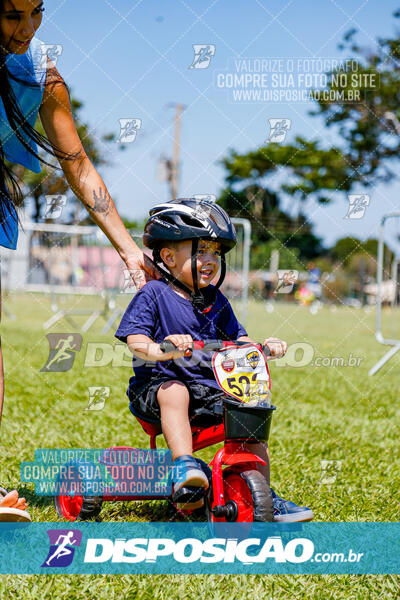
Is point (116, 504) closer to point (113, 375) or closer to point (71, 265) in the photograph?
point (113, 375)

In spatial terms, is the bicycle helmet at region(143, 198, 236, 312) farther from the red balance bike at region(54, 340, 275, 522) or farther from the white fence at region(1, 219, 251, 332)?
the white fence at region(1, 219, 251, 332)

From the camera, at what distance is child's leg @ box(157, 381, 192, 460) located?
2385 millimetres

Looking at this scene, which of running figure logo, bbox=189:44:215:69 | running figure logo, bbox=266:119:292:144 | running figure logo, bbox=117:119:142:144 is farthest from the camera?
running figure logo, bbox=266:119:292:144

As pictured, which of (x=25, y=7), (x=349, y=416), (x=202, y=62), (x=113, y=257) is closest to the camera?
(x=25, y=7)

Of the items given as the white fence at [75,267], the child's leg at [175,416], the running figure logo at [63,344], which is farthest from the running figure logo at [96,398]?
the white fence at [75,267]

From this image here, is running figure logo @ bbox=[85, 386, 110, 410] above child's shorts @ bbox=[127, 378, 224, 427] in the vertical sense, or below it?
below

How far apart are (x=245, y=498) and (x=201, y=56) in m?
2.56

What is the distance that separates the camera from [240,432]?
228 cm

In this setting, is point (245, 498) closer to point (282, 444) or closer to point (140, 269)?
point (140, 269)

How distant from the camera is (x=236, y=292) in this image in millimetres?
17828

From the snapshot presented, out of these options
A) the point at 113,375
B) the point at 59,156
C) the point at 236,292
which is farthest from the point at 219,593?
the point at 236,292

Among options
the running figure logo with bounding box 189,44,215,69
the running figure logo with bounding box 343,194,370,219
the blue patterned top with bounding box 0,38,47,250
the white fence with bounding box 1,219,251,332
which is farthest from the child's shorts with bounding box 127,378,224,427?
the white fence with bounding box 1,219,251,332

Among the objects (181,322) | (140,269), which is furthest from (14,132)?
(181,322)

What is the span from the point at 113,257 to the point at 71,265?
212 centimetres
